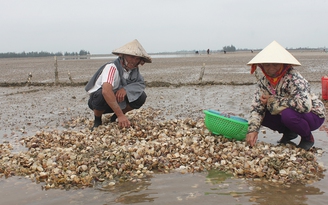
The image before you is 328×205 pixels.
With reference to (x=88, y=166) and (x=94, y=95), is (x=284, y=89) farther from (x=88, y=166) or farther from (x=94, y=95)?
(x=94, y=95)

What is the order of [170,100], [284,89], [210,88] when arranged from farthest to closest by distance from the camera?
[210,88]
[170,100]
[284,89]

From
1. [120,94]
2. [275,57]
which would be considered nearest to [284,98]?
[275,57]

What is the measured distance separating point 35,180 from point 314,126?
3.81 m

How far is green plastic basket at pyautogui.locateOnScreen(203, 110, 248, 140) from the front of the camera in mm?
4818

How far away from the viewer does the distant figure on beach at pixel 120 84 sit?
5.46m

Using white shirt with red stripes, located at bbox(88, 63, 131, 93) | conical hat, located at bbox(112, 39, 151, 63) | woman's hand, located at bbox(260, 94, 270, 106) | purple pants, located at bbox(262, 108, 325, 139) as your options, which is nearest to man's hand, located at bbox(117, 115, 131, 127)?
white shirt with red stripes, located at bbox(88, 63, 131, 93)

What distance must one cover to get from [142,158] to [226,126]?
1428 millimetres

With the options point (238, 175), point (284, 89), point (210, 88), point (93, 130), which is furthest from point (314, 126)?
point (210, 88)

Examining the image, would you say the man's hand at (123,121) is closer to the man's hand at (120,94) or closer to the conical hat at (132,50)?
the man's hand at (120,94)

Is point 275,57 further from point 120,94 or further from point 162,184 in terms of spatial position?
point 120,94

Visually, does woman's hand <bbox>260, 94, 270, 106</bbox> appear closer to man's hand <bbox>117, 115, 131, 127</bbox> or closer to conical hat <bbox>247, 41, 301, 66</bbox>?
conical hat <bbox>247, 41, 301, 66</bbox>

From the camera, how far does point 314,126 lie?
4594 mm

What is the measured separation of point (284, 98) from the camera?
4.54 meters

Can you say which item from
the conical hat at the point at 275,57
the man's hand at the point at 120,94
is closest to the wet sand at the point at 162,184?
the conical hat at the point at 275,57
